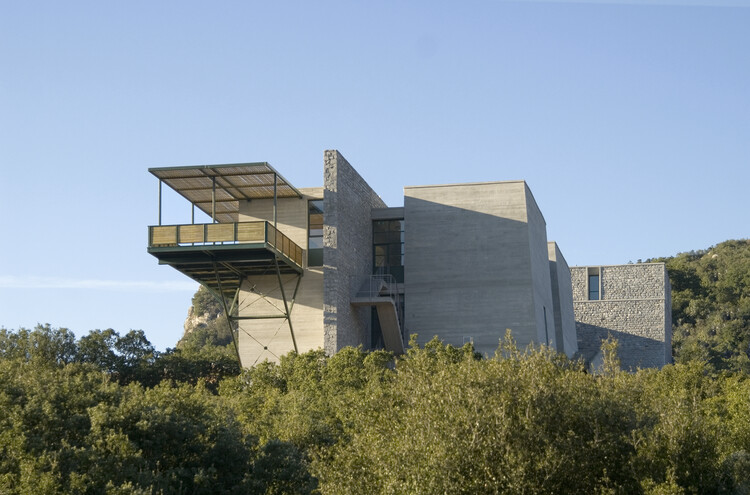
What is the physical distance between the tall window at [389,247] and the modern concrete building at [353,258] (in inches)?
2.2

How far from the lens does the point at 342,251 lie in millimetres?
43281

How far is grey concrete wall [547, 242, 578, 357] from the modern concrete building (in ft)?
34.2

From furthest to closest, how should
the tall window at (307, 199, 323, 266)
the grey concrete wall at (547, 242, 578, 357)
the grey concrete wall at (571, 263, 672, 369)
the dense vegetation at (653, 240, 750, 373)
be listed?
1. the dense vegetation at (653, 240, 750, 373)
2. the grey concrete wall at (571, 263, 672, 369)
3. the grey concrete wall at (547, 242, 578, 357)
4. the tall window at (307, 199, 323, 266)

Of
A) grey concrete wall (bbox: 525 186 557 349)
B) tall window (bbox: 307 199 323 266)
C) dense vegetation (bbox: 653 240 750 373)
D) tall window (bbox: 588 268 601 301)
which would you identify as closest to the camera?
tall window (bbox: 307 199 323 266)

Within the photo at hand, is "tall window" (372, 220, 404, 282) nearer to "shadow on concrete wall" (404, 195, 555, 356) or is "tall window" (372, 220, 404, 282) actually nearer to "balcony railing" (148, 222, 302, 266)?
"shadow on concrete wall" (404, 195, 555, 356)

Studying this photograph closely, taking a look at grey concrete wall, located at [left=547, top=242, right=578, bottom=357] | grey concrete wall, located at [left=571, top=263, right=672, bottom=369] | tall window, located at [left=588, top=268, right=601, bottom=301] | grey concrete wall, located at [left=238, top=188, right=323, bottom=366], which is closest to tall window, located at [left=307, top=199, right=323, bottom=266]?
grey concrete wall, located at [left=238, top=188, right=323, bottom=366]

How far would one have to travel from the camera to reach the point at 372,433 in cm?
2547

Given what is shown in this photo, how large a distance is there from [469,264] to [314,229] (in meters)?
7.50

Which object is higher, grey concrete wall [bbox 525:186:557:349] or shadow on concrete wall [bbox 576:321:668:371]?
grey concrete wall [bbox 525:186:557:349]

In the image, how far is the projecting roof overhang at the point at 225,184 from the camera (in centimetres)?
3962

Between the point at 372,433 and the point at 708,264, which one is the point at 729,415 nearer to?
the point at 372,433

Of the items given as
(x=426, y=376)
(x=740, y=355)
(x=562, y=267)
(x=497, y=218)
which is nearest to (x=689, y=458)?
(x=426, y=376)

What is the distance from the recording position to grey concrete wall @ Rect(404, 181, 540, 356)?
45.9 m

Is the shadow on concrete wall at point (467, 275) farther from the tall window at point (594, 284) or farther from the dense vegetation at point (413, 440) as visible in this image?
the tall window at point (594, 284)
